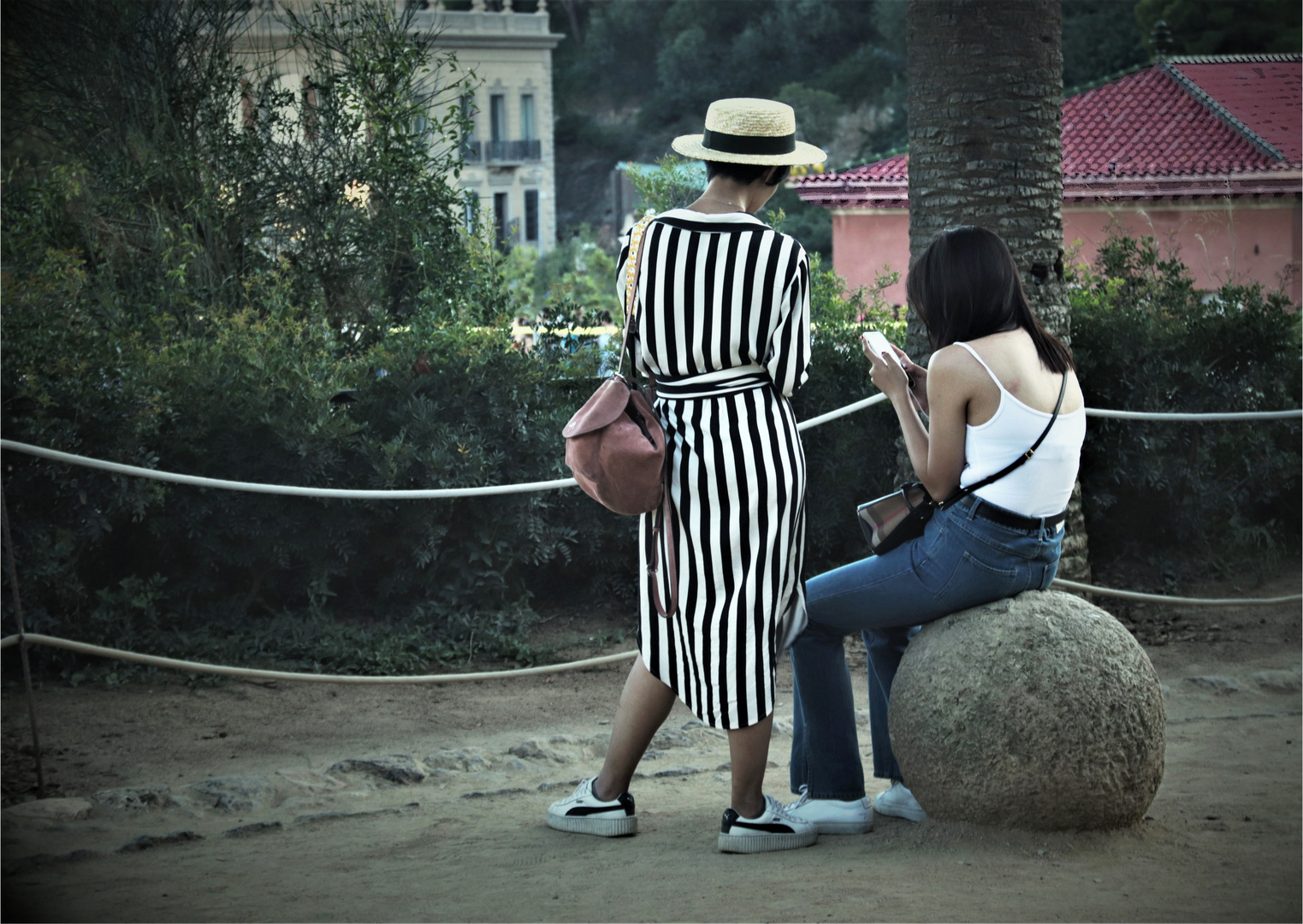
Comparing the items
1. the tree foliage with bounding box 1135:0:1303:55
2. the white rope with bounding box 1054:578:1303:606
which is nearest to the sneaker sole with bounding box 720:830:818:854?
the white rope with bounding box 1054:578:1303:606

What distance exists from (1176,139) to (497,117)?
98.1ft

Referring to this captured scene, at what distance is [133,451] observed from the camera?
16.8ft

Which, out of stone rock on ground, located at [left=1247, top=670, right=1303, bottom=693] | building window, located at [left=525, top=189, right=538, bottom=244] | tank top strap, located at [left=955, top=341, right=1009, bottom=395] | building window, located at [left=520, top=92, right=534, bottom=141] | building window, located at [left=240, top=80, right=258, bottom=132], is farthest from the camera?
building window, located at [left=525, top=189, right=538, bottom=244]

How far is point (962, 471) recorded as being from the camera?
305 centimetres

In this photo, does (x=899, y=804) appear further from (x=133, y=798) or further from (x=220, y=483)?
(x=220, y=483)

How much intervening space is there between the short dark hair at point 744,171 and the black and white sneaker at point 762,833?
→ 5.23 ft

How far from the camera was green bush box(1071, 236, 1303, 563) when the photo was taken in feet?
21.0

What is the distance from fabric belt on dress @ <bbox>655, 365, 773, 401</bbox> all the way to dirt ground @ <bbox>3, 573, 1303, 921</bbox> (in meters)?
1.17

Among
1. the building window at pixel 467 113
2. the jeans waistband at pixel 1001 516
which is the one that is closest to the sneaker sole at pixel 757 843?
the jeans waistband at pixel 1001 516

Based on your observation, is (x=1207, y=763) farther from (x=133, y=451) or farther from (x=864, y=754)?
(x=133, y=451)

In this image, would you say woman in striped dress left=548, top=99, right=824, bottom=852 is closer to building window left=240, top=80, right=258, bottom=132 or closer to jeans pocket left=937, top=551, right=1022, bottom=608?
jeans pocket left=937, top=551, right=1022, bottom=608

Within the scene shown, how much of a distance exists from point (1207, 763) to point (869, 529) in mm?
1636

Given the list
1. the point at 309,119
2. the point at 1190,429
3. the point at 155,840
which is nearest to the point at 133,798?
the point at 155,840

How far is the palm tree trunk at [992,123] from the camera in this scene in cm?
521
